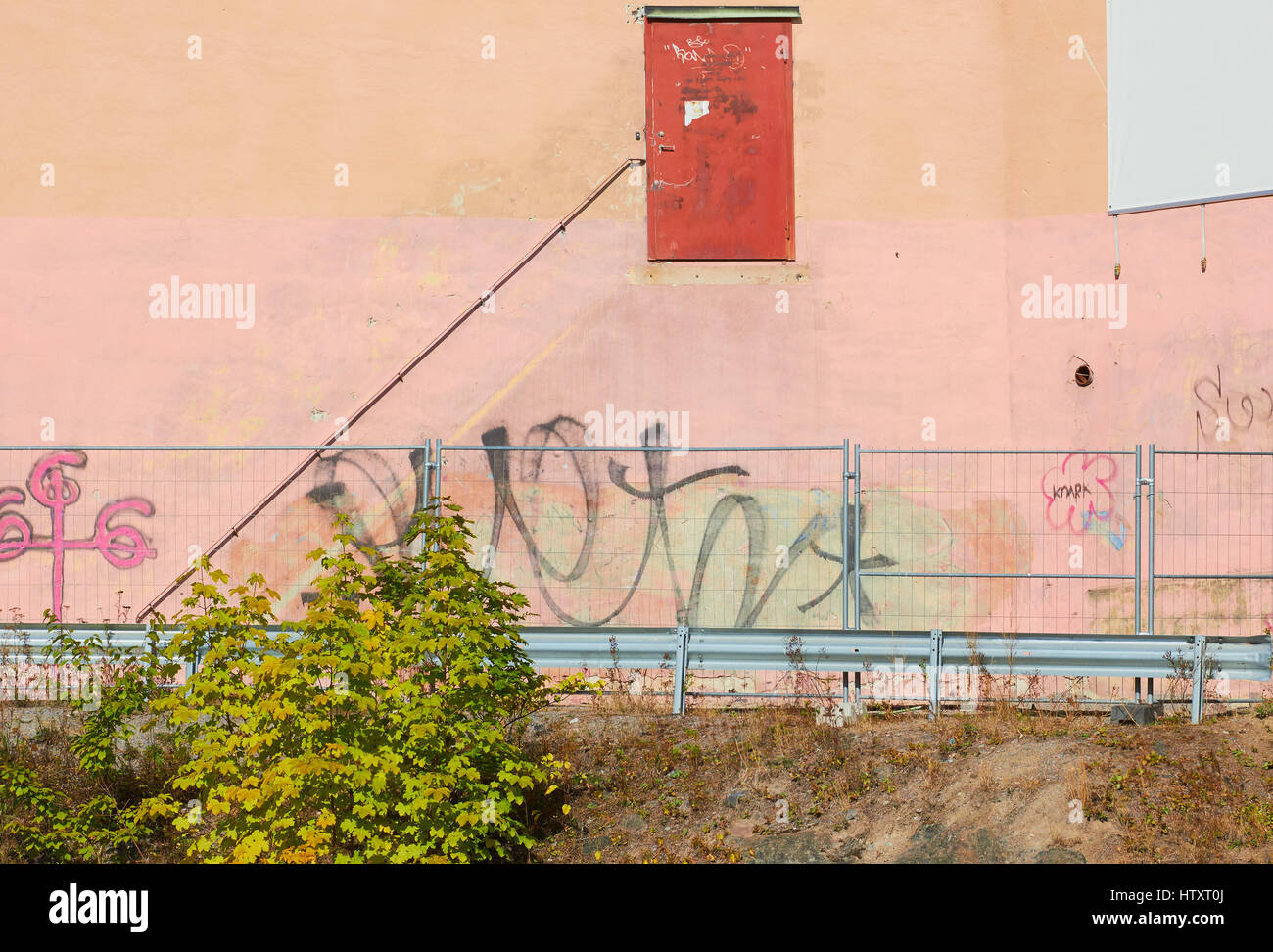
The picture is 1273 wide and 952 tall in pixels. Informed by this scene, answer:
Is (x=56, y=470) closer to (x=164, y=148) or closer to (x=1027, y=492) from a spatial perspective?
(x=164, y=148)

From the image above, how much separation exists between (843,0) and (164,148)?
716cm

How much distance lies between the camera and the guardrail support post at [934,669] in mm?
10289

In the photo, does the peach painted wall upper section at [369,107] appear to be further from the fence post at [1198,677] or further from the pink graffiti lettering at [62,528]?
the fence post at [1198,677]

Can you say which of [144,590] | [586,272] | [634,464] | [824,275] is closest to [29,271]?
[144,590]

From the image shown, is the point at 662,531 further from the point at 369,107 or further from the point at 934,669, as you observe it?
the point at 369,107

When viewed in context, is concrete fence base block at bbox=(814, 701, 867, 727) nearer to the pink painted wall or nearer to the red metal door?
the pink painted wall

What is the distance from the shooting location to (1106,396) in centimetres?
1291

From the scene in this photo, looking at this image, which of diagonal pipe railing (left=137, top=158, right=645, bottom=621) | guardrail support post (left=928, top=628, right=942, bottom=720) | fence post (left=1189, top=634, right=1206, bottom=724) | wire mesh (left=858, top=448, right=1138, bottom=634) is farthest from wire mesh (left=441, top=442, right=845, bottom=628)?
fence post (left=1189, top=634, right=1206, bottom=724)

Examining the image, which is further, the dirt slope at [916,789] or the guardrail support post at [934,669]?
the guardrail support post at [934,669]

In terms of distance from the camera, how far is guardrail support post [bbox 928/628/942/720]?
10.3 metres

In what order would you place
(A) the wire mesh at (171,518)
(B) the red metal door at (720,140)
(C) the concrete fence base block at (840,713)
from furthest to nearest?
(B) the red metal door at (720,140) → (A) the wire mesh at (171,518) → (C) the concrete fence base block at (840,713)

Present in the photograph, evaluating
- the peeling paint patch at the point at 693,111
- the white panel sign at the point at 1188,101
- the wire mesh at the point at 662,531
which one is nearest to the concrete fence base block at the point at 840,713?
the wire mesh at the point at 662,531

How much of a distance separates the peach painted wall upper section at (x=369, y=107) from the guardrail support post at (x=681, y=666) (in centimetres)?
481

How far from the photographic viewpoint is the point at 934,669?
10344 millimetres
